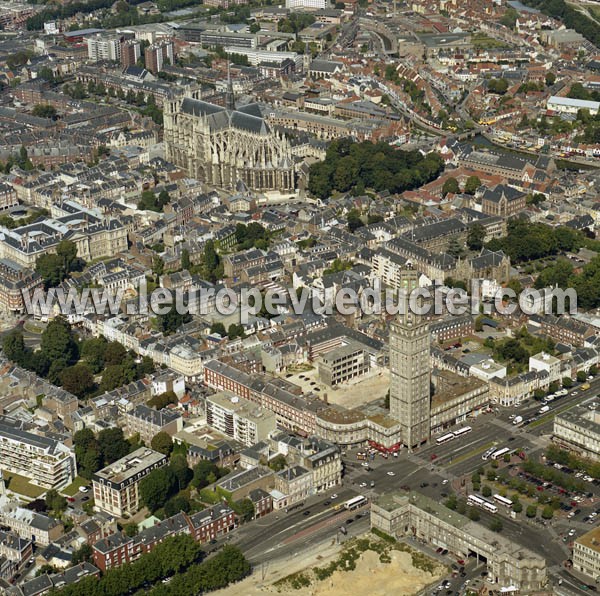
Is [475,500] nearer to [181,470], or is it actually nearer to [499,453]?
[499,453]

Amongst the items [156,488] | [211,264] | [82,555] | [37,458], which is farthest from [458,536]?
[211,264]

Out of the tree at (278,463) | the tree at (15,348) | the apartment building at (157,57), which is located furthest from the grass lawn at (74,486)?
the apartment building at (157,57)

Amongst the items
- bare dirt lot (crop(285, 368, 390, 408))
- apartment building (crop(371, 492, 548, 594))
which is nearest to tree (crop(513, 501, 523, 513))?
apartment building (crop(371, 492, 548, 594))

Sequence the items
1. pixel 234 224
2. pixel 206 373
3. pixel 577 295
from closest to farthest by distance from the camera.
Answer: pixel 206 373 < pixel 577 295 < pixel 234 224

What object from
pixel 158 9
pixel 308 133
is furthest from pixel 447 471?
pixel 158 9

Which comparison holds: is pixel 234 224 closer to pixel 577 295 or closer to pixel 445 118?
pixel 577 295

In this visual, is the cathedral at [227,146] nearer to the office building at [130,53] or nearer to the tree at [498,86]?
the tree at [498,86]
